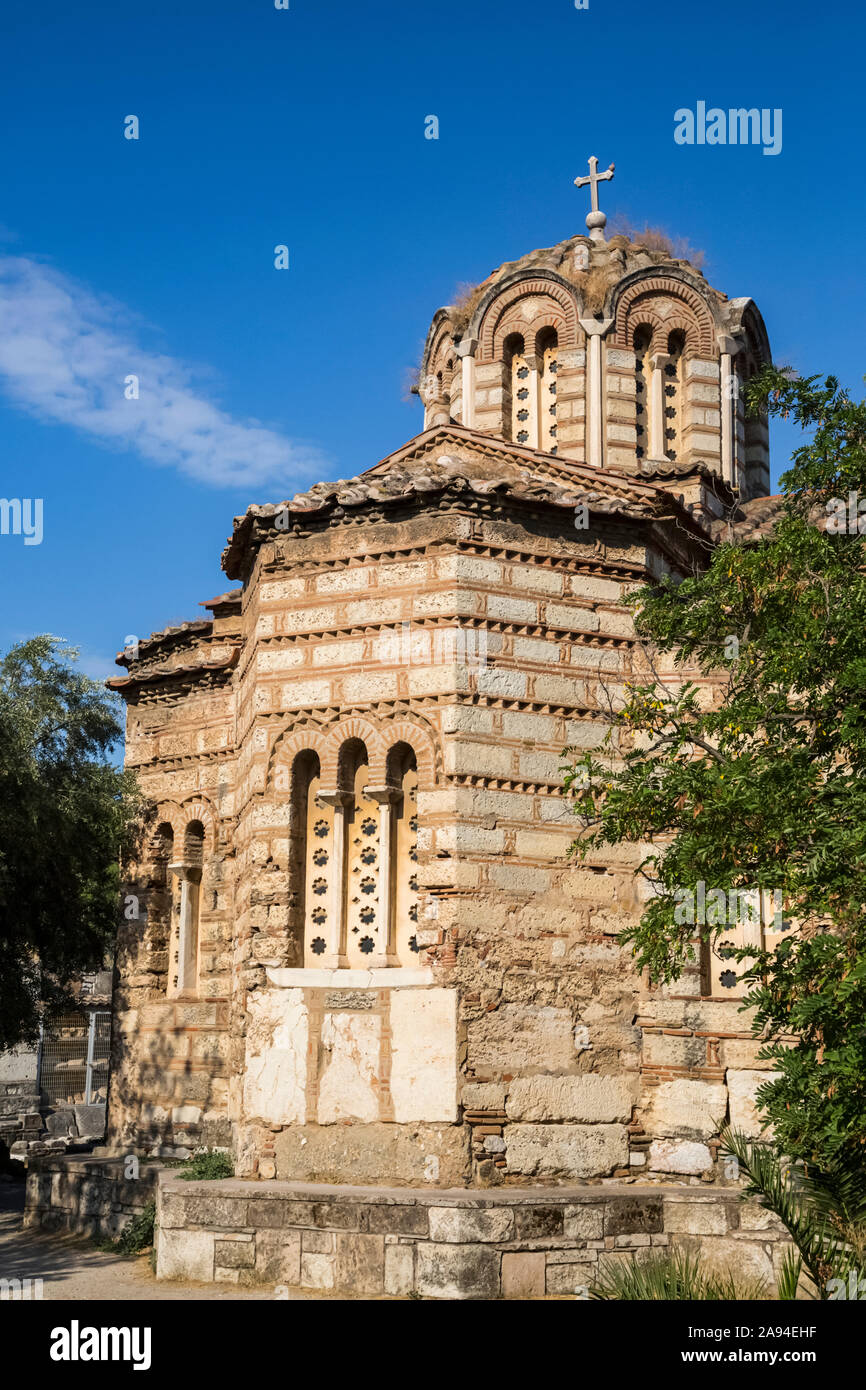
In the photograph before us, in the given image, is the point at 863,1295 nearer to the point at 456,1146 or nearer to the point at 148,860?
the point at 456,1146

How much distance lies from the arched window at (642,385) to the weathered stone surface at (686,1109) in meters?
8.80

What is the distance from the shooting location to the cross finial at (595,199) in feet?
61.7

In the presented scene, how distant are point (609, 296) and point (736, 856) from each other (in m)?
11.0

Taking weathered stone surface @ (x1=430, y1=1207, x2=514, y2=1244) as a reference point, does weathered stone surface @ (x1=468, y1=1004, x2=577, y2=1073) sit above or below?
above

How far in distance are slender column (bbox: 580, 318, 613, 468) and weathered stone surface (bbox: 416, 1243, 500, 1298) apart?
987 centimetres

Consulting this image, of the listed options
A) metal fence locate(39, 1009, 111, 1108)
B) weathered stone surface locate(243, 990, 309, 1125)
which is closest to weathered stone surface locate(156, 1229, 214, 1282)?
weathered stone surface locate(243, 990, 309, 1125)

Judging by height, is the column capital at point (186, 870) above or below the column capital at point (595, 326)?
below

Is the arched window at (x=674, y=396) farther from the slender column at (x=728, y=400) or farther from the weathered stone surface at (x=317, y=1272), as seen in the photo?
the weathered stone surface at (x=317, y=1272)

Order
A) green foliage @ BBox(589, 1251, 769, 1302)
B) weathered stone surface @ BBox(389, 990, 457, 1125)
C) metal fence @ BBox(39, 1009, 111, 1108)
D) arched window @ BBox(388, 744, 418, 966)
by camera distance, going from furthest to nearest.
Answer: metal fence @ BBox(39, 1009, 111, 1108) → arched window @ BBox(388, 744, 418, 966) → weathered stone surface @ BBox(389, 990, 457, 1125) → green foliage @ BBox(589, 1251, 769, 1302)

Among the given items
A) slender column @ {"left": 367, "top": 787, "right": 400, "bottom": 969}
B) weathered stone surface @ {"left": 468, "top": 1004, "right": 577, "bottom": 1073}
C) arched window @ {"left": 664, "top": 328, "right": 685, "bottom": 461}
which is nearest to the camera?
weathered stone surface @ {"left": 468, "top": 1004, "right": 577, "bottom": 1073}

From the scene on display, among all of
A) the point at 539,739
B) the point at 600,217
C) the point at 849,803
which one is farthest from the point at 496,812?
the point at 600,217

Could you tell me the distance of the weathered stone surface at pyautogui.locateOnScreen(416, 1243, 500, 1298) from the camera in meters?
9.40

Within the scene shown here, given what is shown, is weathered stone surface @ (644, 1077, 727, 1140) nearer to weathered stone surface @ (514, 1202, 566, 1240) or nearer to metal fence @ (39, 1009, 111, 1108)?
weathered stone surface @ (514, 1202, 566, 1240)

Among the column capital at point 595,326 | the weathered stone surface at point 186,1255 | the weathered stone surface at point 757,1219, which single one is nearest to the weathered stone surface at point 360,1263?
the weathered stone surface at point 186,1255
